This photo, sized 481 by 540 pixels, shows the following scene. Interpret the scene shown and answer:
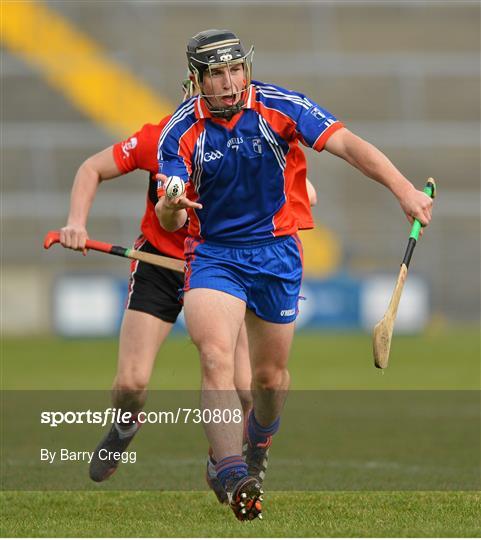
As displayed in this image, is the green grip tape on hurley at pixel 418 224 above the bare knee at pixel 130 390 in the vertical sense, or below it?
above

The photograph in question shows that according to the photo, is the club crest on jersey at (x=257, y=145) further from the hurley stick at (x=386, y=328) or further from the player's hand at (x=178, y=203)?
the hurley stick at (x=386, y=328)

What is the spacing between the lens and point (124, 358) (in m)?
6.57

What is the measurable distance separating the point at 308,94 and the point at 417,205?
19.1 meters

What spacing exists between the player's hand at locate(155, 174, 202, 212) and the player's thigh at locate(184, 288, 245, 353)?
0.37 m

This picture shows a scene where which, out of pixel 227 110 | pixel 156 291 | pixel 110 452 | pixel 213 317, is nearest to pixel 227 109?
pixel 227 110

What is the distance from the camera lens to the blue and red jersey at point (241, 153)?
557 cm

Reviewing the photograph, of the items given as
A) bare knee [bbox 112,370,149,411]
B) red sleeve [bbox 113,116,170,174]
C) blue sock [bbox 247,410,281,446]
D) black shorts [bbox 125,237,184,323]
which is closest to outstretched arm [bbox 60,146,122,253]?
red sleeve [bbox 113,116,170,174]

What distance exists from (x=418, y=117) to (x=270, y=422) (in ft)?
62.6

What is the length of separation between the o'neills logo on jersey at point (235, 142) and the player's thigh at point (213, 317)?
0.62m

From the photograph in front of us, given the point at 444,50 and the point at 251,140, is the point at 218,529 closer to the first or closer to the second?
the point at 251,140

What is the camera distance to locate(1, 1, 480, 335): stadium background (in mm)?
19797

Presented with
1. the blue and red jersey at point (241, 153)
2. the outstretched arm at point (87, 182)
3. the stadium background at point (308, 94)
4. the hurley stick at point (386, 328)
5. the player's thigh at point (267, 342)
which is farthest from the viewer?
the stadium background at point (308, 94)

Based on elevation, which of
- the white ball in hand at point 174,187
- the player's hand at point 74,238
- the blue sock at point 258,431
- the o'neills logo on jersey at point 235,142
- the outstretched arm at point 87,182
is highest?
the o'neills logo on jersey at point 235,142

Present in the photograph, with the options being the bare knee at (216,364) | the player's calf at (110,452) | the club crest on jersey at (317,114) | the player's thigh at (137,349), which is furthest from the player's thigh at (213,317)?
the player's calf at (110,452)
